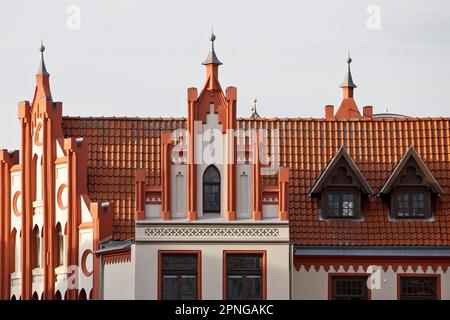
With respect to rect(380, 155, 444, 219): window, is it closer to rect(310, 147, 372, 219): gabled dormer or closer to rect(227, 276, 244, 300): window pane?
rect(310, 147, 372, 219): gabled dormer

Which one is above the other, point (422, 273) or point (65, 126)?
point (65, 126)

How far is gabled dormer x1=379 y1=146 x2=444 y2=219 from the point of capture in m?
75.7

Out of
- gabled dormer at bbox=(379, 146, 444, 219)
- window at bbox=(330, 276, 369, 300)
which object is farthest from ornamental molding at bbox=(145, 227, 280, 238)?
gabled dormer at bbox=(379, 146, 444, 219)

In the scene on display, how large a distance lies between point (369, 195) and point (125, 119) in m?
10.6

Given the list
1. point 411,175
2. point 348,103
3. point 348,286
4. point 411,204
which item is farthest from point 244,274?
point 348,103

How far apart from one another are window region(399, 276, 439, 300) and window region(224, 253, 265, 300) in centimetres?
565

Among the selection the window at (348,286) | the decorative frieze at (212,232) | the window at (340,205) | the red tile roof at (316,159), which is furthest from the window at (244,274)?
the window at (340,205)

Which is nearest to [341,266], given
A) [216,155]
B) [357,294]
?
[357,294]

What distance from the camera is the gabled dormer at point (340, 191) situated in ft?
249

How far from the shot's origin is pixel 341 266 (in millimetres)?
74125

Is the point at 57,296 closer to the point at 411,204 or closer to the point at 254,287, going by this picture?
the point at 254,287
